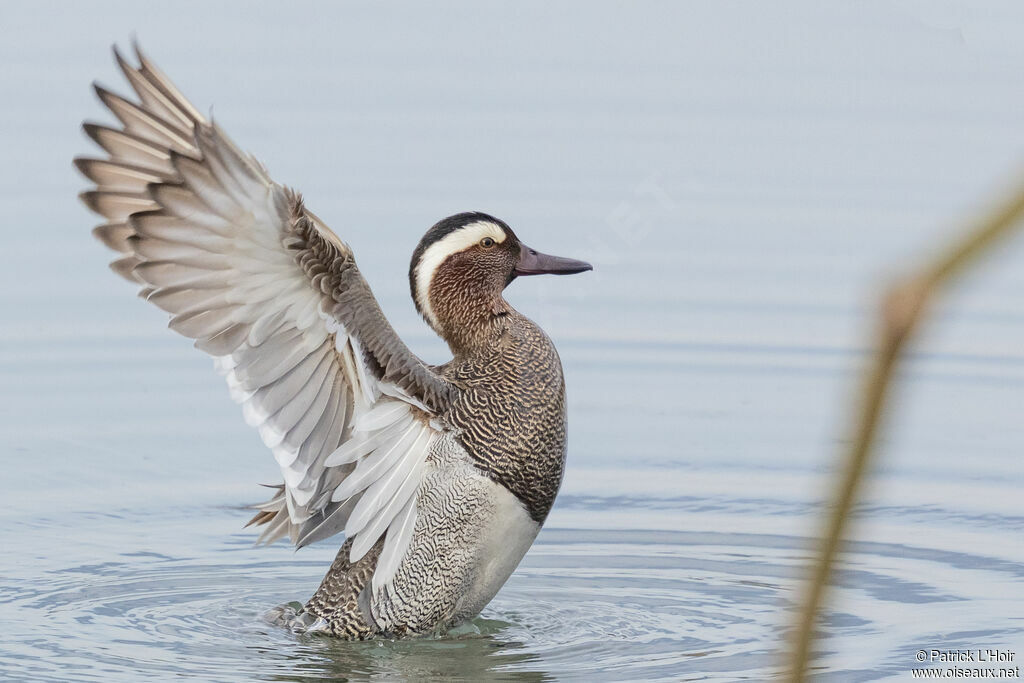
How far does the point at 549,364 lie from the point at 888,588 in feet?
6.00

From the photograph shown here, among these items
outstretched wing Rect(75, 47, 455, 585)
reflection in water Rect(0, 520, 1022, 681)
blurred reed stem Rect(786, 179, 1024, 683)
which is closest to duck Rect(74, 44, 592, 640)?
outstretched wing Rect(75, 47, 455, 585)

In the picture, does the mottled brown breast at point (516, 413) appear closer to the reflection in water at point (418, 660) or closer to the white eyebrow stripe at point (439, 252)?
the white eyebrow stripe at point (439, 252)

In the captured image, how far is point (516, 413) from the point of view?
18.8 feet

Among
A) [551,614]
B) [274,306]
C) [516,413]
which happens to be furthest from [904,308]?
[551,614]

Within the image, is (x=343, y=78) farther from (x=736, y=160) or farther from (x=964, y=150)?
(x=964, y=150)

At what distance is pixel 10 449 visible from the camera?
26.9ft

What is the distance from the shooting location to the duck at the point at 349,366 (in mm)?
4812

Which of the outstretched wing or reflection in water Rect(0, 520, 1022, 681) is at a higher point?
the outstretched wing

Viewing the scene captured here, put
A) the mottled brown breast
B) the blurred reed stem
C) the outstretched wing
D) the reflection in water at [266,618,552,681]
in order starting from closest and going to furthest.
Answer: the blurred reed stem < the outstretched wing < the reflection in water at [266,618,552,681] < the mottled brown breast

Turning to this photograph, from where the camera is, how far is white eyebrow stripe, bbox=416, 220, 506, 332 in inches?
239

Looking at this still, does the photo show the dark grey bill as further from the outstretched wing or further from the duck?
the outstretched wing

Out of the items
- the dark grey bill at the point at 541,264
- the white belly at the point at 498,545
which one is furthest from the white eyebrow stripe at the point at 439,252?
the white belly at the point at 498,545

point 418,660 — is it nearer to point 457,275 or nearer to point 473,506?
point 473,506

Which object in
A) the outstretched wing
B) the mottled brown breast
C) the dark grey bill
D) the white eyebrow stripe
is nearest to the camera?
the outstretched wing
